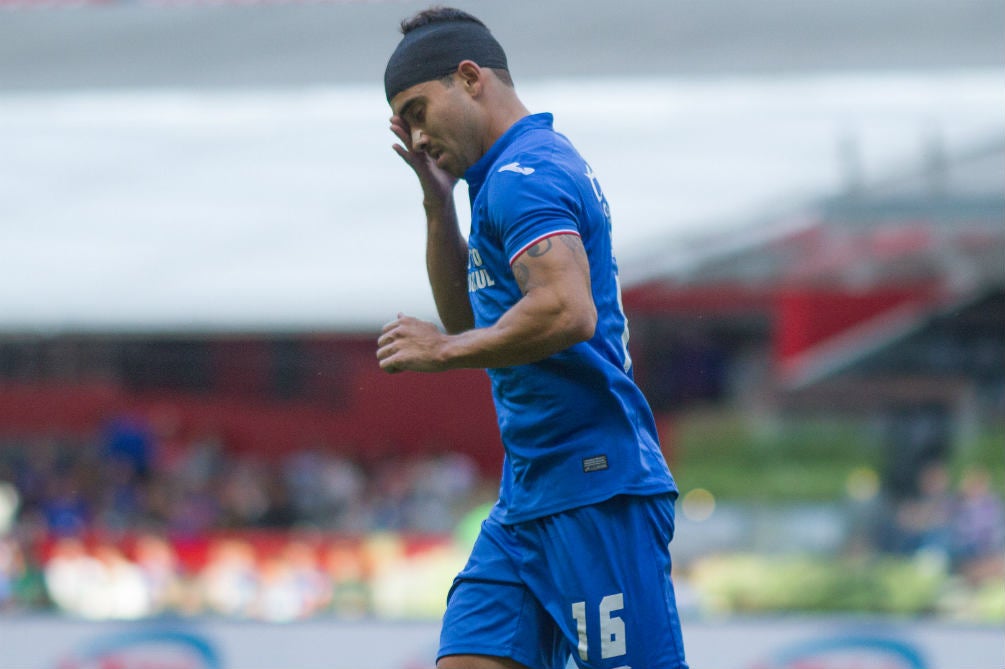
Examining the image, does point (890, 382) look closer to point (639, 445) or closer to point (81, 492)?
point (81, 492)

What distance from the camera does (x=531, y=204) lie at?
8.34 ft

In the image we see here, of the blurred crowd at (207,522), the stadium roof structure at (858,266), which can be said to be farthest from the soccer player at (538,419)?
the stadium roof structure at (858,266)

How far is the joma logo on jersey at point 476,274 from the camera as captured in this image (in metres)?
2.79

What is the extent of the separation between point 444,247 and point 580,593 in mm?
919

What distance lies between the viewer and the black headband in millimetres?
2773

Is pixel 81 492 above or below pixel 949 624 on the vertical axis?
above

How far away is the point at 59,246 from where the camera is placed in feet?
42.1

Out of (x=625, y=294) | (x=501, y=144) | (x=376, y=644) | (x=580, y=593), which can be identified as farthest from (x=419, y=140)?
(x=625, y=294)

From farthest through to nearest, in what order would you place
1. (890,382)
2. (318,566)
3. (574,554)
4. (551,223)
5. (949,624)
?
(890,382) < (318,566) < (949,624) < (574,554) < (551,223)

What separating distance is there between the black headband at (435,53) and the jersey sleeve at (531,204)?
30 centimetres

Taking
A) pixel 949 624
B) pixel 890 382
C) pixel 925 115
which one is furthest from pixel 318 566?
pixel 890 382

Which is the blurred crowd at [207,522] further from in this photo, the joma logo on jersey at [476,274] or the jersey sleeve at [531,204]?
the jersey sleeve at [531,204]

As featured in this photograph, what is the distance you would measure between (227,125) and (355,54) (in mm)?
1648

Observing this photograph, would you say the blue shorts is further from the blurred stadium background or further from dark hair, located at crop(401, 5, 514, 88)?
the blurred stadium background
